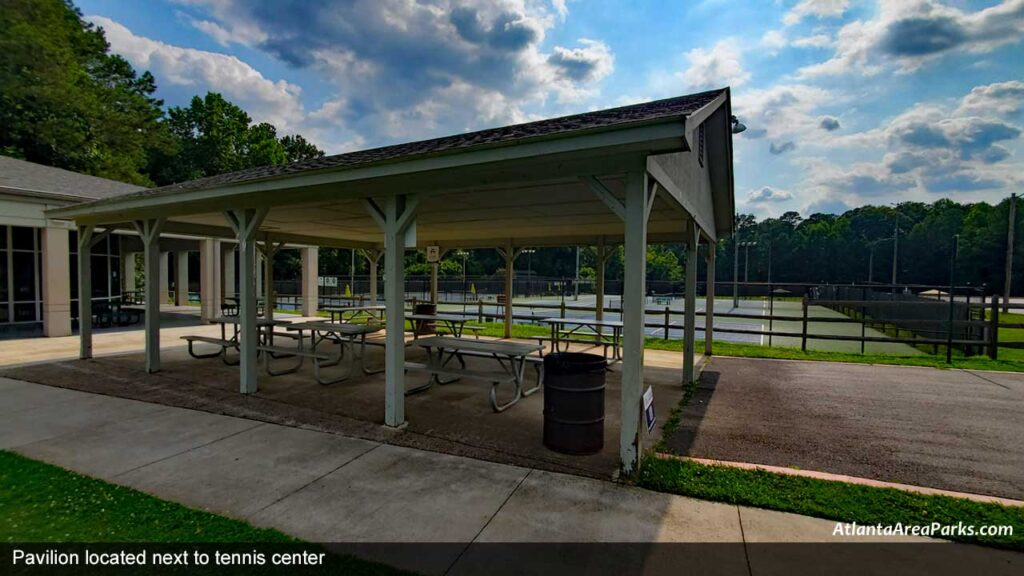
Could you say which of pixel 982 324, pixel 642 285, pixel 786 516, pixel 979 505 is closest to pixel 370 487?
pixel 642 285

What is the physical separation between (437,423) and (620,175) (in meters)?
3.41

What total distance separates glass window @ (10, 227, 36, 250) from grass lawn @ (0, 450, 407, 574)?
12.9 metres

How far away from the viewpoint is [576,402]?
172 inches

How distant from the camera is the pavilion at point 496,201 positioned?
3.79 meters

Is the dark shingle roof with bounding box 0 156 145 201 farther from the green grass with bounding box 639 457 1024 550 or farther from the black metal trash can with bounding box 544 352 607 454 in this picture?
the green grass with bounding box 639 457 1024 550

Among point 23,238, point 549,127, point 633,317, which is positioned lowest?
point 633,317

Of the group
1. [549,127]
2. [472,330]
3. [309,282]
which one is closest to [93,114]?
[309,282]

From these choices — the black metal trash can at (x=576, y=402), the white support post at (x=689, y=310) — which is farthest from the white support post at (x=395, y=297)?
the white support post at (x=689, y=310)

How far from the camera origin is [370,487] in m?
3.72

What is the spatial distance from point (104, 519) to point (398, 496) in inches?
76.1

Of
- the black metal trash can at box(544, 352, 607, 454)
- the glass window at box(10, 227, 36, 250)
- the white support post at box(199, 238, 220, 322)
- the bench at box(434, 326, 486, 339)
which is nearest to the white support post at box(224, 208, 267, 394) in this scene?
the black metal trash can at box(544, 352, 607, 454)

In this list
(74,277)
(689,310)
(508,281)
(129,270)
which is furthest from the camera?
(129,270)

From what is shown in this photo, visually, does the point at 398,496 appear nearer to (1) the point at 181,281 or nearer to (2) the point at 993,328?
(2) the point at 993,328

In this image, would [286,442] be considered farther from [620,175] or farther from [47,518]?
[620,175]
